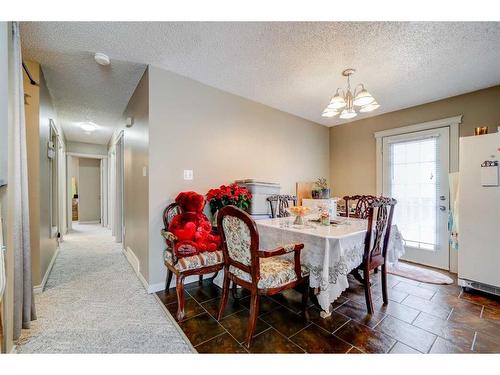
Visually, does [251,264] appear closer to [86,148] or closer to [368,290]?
[368,290]

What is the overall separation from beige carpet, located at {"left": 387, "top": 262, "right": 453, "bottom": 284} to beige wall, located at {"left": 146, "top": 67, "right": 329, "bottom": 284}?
6.33 ft

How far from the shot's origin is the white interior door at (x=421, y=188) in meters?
3.16

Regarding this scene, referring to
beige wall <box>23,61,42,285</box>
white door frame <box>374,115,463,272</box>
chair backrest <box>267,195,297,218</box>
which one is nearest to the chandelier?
chair backrest <box>267,195,297,218</box>

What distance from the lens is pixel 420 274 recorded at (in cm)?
286

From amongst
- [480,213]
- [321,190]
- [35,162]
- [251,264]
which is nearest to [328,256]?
[251,264]

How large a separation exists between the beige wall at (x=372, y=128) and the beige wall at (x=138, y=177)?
11.6ft

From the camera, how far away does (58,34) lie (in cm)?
187

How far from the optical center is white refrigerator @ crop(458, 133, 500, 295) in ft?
7.35

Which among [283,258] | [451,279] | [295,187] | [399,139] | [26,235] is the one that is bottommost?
[451,279]

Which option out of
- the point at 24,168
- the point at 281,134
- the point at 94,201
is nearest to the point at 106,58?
the point at 24,168

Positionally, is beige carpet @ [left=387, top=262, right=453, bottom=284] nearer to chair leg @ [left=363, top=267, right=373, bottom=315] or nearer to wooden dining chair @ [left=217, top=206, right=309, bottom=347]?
chair leg @ [left=363, top=267, right=373, bottom=315]

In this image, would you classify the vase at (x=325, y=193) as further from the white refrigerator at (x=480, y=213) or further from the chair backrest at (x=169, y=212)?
the chair backrest at (x=169, y=212)
